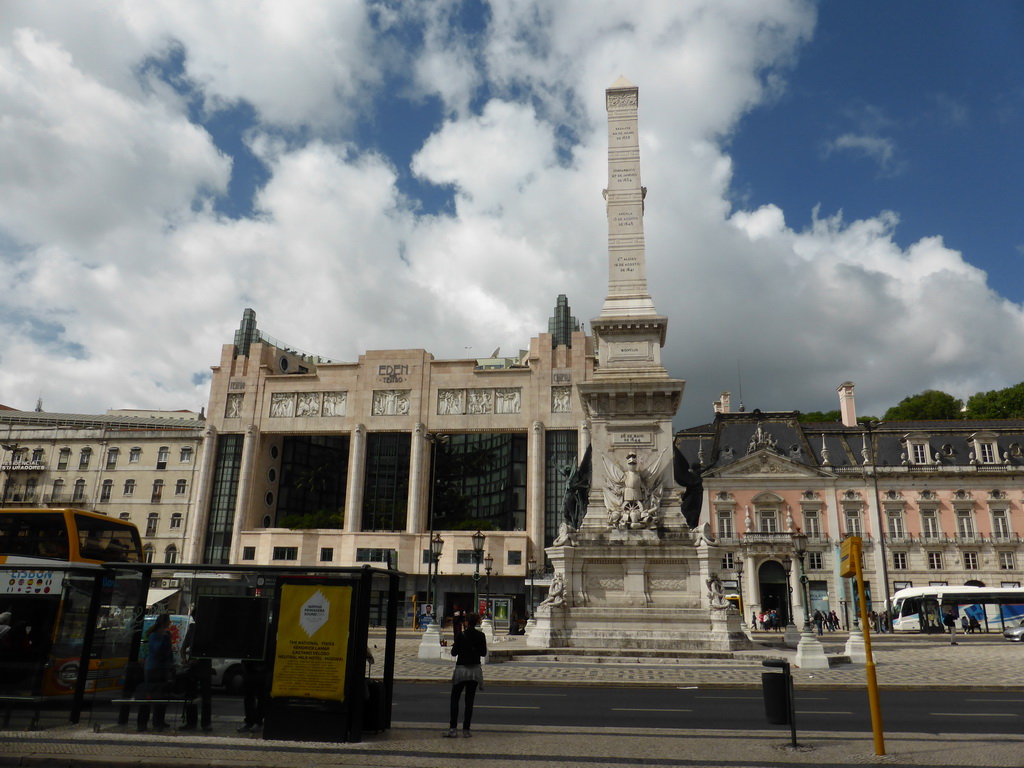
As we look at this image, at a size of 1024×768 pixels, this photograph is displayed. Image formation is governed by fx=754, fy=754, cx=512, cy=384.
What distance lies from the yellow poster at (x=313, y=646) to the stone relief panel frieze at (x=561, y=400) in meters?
51.1

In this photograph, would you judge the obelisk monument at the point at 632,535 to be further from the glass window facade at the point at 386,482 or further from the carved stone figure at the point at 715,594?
the glass window facade at the point at 386,482

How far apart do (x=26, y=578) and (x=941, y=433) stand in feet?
208

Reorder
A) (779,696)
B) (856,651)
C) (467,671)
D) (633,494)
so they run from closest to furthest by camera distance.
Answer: (779,696) → (467,671) → (856,651) → (633,494)

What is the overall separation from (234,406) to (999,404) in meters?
71.9

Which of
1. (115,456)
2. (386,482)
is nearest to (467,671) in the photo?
(386,482)

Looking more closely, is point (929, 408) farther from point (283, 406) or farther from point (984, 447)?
point (283, 406)

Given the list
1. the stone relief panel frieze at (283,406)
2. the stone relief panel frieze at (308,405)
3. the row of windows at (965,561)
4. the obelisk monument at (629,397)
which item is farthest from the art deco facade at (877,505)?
the stone relief panel frieze at (283,406)

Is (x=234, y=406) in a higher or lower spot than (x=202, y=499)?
higher

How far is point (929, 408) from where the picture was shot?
77.9 metres

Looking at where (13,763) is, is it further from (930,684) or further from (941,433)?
(941,433)

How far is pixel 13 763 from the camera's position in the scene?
8.01 metres

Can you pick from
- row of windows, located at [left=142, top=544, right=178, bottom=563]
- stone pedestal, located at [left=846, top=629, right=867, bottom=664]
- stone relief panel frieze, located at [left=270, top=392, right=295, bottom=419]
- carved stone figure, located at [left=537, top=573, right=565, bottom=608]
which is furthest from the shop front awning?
row of windows, located at [left=142, top=544, right=178, bottom=563]

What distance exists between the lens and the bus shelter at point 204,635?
9.13 meters

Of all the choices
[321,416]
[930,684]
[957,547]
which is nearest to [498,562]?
[321,416]
